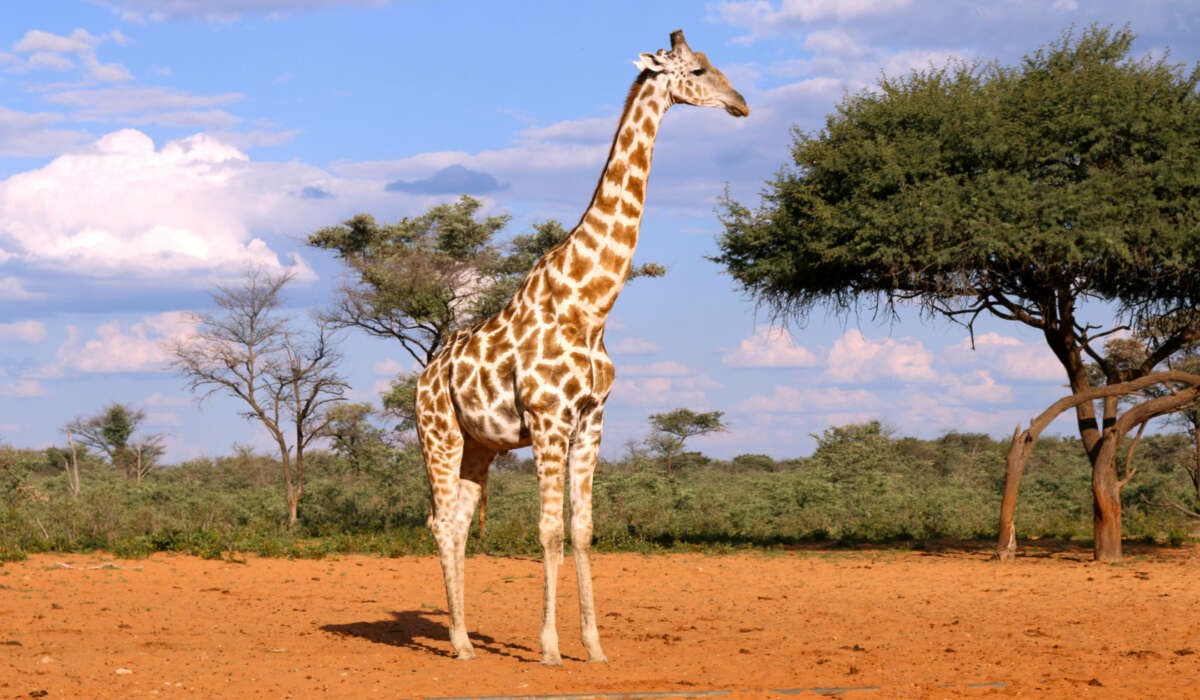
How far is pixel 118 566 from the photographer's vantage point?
56.5 feet

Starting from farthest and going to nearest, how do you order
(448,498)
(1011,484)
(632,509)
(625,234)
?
(632,509) → (1011,484) → (448,498) → (625,234)

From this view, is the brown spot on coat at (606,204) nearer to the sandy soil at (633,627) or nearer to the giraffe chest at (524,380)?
the giraffe chest at (524,380)

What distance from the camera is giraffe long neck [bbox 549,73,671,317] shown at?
9750mm

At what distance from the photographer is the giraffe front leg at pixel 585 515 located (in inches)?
369

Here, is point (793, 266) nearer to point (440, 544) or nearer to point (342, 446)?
point (440, 544)

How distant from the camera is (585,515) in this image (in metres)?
9.48

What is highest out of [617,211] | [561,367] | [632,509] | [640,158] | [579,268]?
[640,158]

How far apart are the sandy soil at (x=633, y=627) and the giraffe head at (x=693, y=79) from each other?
4.72 meters

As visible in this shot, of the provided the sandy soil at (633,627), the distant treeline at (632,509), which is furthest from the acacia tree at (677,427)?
the sandy soil at (633,627)

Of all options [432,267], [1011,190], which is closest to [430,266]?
[432,267]

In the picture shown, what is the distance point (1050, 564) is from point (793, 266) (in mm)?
6850

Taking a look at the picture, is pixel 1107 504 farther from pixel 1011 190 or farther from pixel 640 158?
pixel 640 158

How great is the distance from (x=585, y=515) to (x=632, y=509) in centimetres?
1727

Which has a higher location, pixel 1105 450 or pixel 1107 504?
pixel 1105 450
